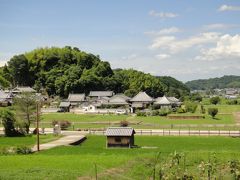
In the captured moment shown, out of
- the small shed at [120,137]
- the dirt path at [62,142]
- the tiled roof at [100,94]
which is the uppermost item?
the tiled roof at [100,94]

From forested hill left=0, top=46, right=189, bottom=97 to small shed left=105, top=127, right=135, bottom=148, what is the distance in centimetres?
8654

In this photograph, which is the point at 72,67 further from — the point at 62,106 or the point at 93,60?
the point at 62,106

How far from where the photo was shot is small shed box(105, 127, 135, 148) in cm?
4069

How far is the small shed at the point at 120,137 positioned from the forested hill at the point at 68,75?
86540 mm

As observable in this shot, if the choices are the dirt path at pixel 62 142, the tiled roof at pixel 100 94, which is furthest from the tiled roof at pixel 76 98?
the dirt path at pixel 62 142

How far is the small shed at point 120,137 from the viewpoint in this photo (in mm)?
40688

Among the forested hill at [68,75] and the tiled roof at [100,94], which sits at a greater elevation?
the forested hill at [68,75]

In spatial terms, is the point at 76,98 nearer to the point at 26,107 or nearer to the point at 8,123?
the point at 26,107

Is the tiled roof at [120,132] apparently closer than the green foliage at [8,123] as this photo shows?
Yes

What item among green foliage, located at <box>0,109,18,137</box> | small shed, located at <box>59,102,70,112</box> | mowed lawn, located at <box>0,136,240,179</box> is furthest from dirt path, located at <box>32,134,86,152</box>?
small shed, located at <box>59,102,70,112</box>

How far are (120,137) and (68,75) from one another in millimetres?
91224

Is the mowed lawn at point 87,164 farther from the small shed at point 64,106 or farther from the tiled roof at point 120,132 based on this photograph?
the small shed at point 64,106

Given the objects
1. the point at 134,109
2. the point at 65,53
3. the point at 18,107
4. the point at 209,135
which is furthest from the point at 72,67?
the point at 209,135

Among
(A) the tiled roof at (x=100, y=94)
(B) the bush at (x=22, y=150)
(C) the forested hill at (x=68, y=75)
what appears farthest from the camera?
(C) the forested hill at (x=68, y=75)
